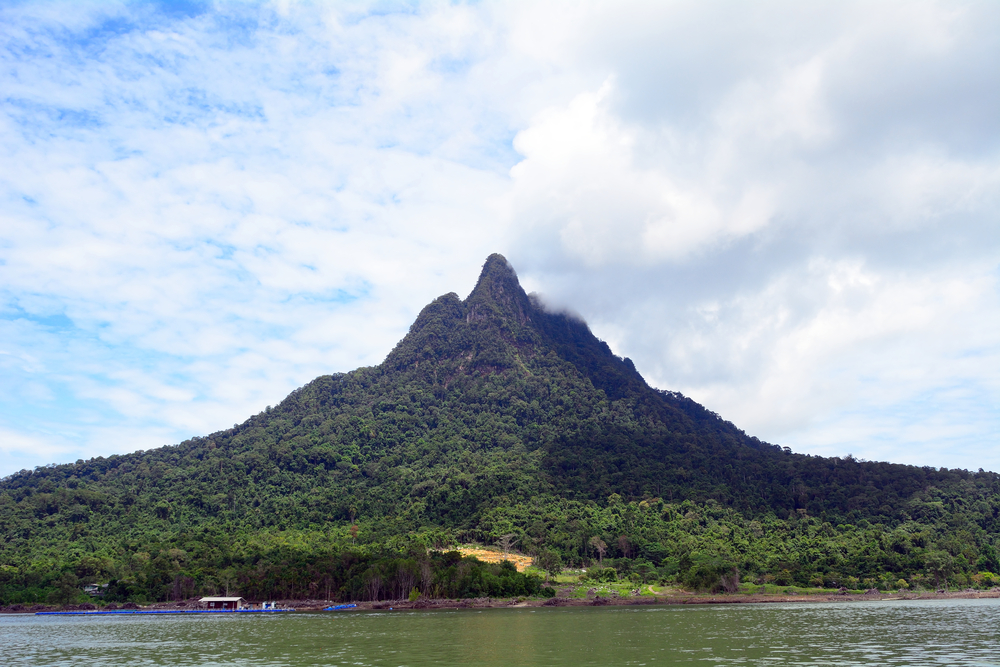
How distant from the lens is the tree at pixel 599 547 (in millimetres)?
107562

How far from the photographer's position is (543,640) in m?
42.3

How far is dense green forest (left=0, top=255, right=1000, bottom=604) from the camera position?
3735 inches

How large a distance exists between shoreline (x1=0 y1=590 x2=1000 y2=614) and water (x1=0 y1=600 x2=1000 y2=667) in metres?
14.2

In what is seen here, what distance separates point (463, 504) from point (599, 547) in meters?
32.1

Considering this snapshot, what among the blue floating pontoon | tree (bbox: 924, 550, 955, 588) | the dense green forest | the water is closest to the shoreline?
the blue floating pontoon

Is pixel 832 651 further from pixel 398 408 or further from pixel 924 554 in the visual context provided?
pixel 398 408

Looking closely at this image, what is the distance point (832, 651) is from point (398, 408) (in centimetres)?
15431

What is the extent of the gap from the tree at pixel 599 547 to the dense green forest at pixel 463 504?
412 mm

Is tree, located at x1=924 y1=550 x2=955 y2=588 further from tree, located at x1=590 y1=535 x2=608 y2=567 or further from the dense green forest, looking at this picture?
tree, located at x1=590 y1=535 x2=608 y2=567

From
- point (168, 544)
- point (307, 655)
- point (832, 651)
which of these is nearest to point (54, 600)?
point (168, 544)

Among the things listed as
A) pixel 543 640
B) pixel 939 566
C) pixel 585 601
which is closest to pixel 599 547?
pixel 585 601

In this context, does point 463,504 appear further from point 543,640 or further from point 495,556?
point 543,640

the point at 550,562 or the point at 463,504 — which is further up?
the point at 463,504

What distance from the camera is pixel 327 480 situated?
151750 mm
